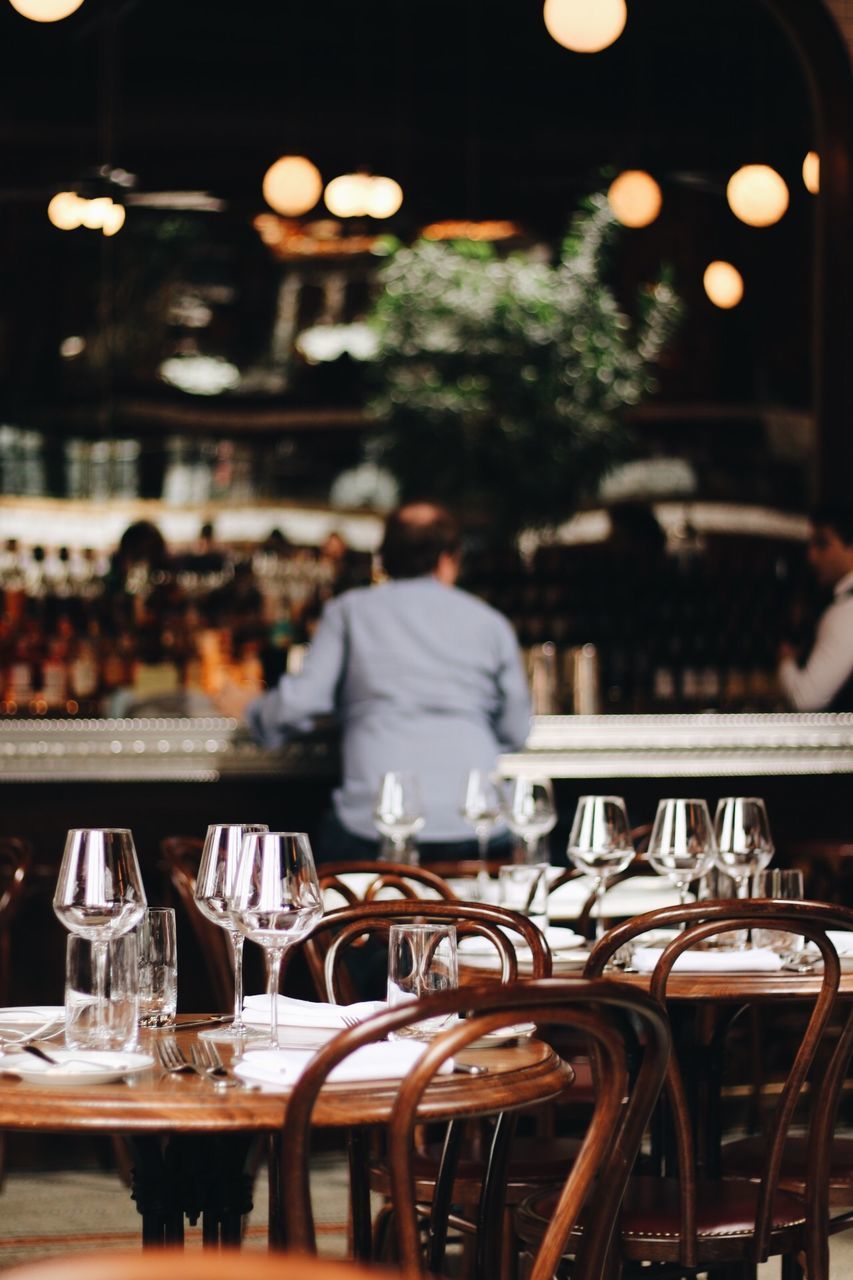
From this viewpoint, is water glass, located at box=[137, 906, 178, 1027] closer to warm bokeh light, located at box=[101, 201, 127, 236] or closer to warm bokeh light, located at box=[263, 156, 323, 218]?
warm bokeh light, located at box=[263, 156, 323, 218]

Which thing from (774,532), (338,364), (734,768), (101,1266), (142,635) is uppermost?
(338,364)

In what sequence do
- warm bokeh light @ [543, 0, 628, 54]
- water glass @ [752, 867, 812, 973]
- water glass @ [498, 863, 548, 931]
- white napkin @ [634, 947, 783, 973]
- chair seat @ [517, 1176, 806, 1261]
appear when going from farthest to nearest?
warm bokeh light @ [543, 0, 628, 54], water glass @ [498, 863, 548, 931], water glass @ [752, 867, 812, 973], white napkin @ [634, 947, 783, 973], chair seat @ [517, 1176, 806, 1261]

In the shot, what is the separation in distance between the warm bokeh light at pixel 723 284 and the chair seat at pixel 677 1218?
5.54 m

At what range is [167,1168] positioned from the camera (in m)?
2.09

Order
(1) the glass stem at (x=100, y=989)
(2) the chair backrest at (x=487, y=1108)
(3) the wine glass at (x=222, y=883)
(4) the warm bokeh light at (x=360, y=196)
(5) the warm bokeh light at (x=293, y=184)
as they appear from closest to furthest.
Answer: (2) the chair backrest at (x=487, y=1108) → (1) the glass stem at (x=100, y=989) → (3) the wine glass at (x=222, y=883) → (5) the warm bokeh light at (x=293, y=184) → (4) the warm bokeh light at (x=360, y=196)

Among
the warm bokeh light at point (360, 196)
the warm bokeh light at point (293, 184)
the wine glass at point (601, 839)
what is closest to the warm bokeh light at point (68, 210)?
the warm bokeh light at point (293, 184)

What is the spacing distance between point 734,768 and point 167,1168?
348cm

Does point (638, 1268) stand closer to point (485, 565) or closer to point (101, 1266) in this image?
point (101, 1266)

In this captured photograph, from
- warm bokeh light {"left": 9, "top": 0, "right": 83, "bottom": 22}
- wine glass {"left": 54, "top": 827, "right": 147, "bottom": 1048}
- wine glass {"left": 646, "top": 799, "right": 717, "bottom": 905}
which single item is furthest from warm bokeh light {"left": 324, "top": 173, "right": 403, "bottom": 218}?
wine glass {"left": 54, "top": 827, "right": 147, "bottom": 1048}

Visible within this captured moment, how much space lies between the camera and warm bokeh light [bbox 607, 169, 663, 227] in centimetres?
724

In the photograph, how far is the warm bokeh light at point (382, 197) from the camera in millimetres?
7508

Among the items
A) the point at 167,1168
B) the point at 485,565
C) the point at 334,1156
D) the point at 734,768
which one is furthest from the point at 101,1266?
the point at 485,565

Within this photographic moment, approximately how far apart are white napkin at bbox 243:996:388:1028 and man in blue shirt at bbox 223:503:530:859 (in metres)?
2.09

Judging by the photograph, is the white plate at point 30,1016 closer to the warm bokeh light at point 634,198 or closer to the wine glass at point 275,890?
the wine glass at point 275,890
